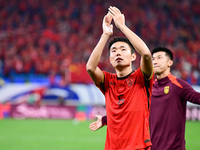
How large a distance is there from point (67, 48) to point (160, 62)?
1484 centimetres

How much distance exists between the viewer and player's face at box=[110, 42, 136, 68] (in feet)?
9.52

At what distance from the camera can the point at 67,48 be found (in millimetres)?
18625

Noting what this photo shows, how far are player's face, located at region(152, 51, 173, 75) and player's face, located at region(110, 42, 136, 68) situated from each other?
1.25 metres

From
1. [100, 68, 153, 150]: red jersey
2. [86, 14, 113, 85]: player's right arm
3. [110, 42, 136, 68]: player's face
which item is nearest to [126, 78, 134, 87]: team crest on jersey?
[100, 68, 153, 150]: red jersey

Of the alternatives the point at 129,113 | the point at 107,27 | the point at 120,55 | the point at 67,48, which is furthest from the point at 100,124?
the point at 67,48

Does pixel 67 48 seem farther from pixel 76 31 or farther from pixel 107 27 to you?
pixel 107 27

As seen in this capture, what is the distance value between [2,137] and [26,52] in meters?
8.63

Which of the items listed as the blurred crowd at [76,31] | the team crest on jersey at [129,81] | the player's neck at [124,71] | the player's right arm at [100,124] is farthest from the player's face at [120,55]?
the blurred crowd at [76,31]

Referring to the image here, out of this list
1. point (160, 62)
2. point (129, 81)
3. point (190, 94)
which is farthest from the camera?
point (160, 62)

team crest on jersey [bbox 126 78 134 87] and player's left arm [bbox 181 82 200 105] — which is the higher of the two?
team crest on jersey [bbox 126 78 134 87]

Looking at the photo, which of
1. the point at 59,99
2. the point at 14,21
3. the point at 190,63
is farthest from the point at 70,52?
the point at 190,63

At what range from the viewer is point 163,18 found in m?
22.0

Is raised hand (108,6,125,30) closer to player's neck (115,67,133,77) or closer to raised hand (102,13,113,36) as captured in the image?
raised hand (102,13,113,36)

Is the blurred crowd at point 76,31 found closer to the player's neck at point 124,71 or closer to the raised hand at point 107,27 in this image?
the player's neck at point 124,71
